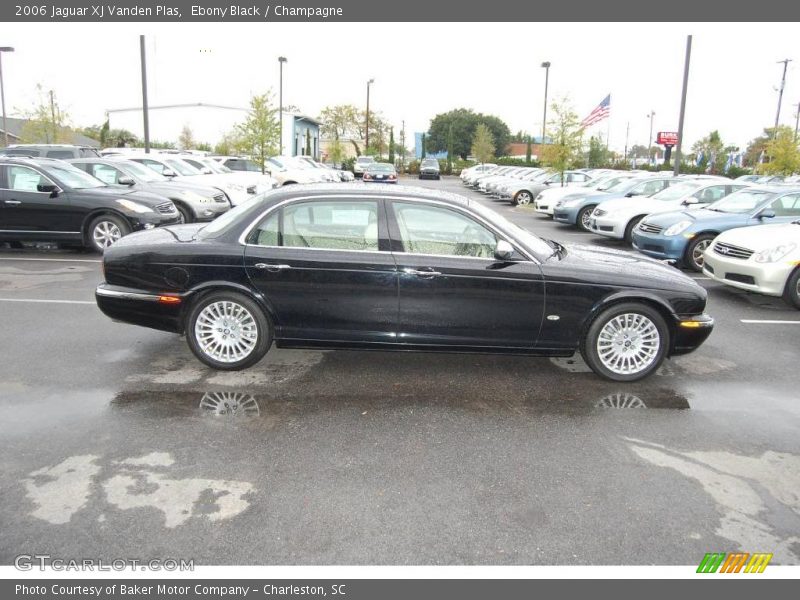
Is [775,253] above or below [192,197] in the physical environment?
below

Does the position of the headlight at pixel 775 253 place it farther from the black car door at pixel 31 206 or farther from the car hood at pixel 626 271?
the black car door at pixel 31 206

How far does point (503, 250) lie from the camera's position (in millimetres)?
5109

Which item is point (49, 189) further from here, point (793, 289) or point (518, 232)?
point (793, 289)

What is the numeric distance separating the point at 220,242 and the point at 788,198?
10346 millimetres

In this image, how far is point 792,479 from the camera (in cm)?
385

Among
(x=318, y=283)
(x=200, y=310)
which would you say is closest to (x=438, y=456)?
(x=318, y=283)

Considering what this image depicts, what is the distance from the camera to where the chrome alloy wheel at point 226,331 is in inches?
211

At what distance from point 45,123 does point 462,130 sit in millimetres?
64001

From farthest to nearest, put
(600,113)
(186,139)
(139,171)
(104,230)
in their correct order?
(186,139) < (600,113) < (139,171) < (104,230)

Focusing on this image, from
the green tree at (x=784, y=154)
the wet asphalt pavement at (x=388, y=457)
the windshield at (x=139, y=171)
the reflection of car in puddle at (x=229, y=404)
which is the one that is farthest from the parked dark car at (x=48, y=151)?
the green tree at (x=784, y=154)

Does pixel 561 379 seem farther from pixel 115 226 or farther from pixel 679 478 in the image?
pixel 115 226

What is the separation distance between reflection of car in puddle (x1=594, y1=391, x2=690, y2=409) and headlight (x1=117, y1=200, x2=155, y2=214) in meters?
8.95

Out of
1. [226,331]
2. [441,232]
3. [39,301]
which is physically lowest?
[39,301]

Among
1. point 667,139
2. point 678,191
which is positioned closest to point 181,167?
point 678,191
